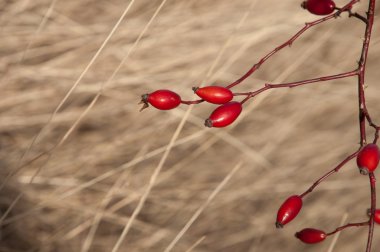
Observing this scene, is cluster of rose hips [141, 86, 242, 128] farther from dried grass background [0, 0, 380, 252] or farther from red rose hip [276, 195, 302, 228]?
dried grass background [0, 0, 380, 252]

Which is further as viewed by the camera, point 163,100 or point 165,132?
point 165,132

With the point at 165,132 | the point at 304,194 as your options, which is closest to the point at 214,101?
the point at 304,194

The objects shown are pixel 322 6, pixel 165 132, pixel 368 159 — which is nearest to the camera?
pixel 368 159

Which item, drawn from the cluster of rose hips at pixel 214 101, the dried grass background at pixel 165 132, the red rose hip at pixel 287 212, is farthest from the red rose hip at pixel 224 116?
the dried grass background at pixel 165 132

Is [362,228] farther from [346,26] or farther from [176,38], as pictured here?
[176,38]

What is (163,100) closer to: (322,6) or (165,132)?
(322,6)

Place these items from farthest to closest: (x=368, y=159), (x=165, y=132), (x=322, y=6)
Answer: (x=165, y=132)
(x=322, y=6)
(x=368, y=159)
